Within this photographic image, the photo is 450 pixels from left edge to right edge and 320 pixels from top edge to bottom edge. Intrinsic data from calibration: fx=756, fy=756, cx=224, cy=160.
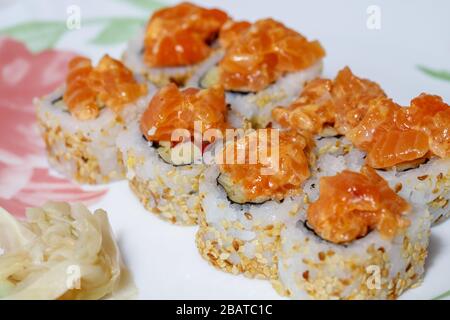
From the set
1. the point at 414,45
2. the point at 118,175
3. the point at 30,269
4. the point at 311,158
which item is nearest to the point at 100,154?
the point at 118,175

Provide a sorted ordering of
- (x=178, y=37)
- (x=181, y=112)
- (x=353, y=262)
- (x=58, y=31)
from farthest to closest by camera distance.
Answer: (x=58, y=31) < (x=178, y=37) < (x=181, y=112) < (x=353, y=262)

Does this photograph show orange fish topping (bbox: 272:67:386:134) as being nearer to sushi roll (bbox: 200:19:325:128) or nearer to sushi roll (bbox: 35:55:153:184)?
sushi roll (bbox: 200:19:325:128)

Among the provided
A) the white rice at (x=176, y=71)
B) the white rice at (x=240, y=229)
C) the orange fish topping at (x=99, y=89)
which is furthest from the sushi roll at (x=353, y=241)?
the white rice at (x=176, y=71)

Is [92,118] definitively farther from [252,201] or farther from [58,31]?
[58,31]

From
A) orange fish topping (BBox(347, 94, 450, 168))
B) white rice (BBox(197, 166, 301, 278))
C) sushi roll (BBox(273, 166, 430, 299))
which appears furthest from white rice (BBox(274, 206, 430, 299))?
orange fish topping (BBox(347, 94, 450, 168))

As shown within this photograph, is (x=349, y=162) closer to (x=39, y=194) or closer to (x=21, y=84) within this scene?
(x=39, y=194)

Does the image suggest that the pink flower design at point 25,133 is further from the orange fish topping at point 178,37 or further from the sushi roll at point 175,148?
the orange fish topping at point 178,37

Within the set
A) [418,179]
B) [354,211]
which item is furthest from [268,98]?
[354,211]
